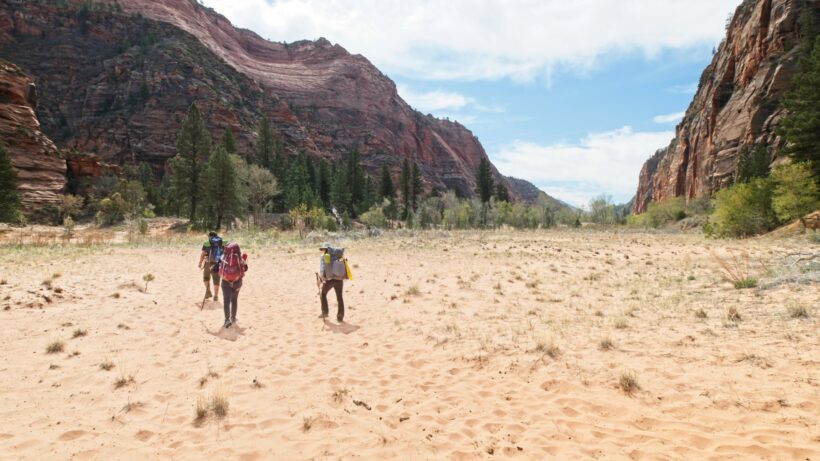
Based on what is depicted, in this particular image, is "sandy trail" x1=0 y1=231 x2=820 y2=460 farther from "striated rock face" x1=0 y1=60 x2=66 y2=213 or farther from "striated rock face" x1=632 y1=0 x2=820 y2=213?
"striated rock face" x1=632 y1=0 x2=820 y2=213

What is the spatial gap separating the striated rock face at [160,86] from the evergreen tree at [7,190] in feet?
216

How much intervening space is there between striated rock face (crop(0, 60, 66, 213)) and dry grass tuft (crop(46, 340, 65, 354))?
50934 millimetres

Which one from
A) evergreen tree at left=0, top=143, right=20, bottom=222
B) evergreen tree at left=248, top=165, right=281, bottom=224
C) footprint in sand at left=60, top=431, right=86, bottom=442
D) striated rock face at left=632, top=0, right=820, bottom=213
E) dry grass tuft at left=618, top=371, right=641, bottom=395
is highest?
striated rock face at left=632, top=0, right=820, bottom=213

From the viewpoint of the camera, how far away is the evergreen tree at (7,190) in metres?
33.6

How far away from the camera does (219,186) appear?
48.1 meters

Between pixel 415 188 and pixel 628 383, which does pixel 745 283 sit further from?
pixel 415 188

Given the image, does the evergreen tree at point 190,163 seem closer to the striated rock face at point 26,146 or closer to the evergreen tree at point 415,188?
the striated rock face at point 26,146

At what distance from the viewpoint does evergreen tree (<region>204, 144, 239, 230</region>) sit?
4769 centimetres

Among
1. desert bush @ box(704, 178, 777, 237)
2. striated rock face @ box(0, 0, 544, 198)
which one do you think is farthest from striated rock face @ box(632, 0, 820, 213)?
striated rock face @ box(0, 0, 544, 198)

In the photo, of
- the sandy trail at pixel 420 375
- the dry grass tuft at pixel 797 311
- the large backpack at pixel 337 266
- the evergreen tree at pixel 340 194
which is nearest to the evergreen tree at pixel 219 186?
the evergreen tree at pixel 340 194

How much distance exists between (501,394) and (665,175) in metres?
155

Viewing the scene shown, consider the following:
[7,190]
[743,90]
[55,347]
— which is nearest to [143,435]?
[55,347]

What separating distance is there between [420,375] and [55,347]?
6.88 meters

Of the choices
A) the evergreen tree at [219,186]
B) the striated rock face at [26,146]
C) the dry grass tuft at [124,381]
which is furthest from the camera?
the evergreen tree at [219,186]
